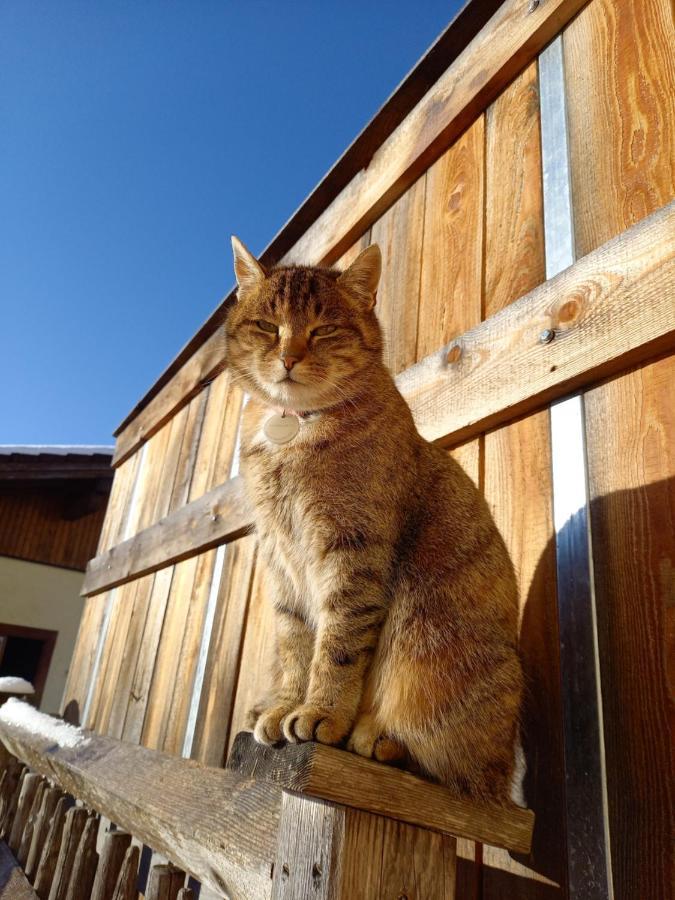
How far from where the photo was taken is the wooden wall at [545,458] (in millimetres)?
1138

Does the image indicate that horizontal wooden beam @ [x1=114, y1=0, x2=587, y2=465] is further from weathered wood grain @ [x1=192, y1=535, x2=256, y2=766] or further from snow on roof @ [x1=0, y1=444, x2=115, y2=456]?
snow on roof @ [x1=0, y1=444, x2=115, y2=456]

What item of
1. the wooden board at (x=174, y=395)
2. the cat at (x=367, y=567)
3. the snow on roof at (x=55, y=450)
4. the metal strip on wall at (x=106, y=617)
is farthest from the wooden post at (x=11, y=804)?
the snow on roof at (x=55, y=450)

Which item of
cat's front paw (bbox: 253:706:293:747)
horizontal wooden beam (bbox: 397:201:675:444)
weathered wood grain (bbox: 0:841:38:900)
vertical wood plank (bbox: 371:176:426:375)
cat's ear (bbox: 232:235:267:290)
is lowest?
weathered wood grain (bbox: 0:841:38:900)

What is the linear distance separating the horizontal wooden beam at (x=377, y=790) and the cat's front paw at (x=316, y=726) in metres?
0.07

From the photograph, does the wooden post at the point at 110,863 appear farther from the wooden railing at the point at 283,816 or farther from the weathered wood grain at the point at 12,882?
the weathered wood grain at the point at 12,882

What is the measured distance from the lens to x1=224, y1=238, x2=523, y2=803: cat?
1153 millimetres

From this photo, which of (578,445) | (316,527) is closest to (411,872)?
(316,527)

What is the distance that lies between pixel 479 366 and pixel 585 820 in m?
1.13

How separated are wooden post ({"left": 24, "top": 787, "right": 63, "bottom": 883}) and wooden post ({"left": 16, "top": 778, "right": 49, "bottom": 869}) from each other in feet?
0.29

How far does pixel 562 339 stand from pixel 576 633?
0.70m

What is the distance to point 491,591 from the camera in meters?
1.27

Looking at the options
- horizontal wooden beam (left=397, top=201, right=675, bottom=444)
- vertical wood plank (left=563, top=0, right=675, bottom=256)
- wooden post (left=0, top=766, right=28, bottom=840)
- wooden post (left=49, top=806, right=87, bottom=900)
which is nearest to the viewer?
horizontal wooden beam (left=397, top=201, right=675, bottom=444)

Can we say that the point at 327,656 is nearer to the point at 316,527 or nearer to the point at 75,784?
the point at 316,527

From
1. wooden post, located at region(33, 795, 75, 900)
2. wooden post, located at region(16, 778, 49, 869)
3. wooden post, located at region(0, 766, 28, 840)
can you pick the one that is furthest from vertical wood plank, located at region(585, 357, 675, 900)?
wooden post, located at region(0, 766, 28, 840)
